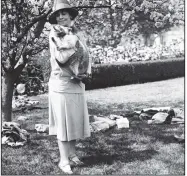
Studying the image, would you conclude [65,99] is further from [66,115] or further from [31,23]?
[31,23]

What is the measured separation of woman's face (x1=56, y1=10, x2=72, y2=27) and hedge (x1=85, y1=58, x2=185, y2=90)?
790cm

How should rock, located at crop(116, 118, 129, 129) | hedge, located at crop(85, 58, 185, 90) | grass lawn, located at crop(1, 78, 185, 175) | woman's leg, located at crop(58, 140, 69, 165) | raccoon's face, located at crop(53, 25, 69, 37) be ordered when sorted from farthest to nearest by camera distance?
1. hedge, located at crop(85, 58, 185, 90)
2. rock, located at crop(116, 118, 129, 129)
3. grass lawn, located at crop(1, 78, 185, 175)
4. woman's leg, located at crop(58, 140, 69, 165)
5. raccoon's face, located at crop(53, 25, 69, 37)

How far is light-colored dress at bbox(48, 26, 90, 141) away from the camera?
400 centimetres

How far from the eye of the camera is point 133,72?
1413 cm

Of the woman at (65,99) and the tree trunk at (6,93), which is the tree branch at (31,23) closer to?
the tree trunk at (6,93)

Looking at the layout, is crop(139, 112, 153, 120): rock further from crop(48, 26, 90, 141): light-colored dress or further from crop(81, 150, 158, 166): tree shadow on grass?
crop(48, 26, 90, 141): light-colored dress

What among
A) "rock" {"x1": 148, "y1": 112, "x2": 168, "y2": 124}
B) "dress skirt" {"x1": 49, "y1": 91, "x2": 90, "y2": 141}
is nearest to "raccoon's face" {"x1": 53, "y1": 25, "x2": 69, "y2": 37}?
"dress skirt" {"x1": 49, "y1": 91, "x2": 90, "y2": 141}

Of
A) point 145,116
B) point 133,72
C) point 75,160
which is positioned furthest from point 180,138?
point 133,72

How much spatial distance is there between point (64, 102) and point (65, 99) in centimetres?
4

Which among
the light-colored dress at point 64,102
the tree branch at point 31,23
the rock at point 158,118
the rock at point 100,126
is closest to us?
the light-colored dress at point 64,102

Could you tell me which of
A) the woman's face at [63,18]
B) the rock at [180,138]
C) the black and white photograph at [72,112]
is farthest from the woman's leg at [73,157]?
the rock at [180,138]

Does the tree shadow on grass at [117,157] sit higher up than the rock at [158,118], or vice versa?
the rock at [158,118]

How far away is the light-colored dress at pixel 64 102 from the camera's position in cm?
400

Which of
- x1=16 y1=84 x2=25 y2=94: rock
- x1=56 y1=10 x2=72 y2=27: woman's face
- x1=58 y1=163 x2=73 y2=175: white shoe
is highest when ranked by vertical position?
x1=56 y1=10 x2=72 y2=27: woman's face
